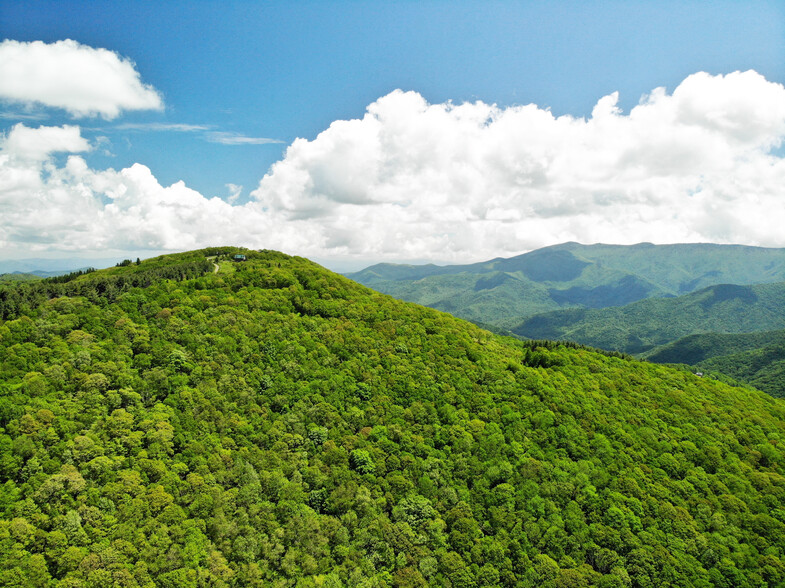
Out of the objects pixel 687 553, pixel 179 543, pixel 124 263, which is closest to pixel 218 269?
pixel 124 263

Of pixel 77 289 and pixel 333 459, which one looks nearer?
pixel 333 459

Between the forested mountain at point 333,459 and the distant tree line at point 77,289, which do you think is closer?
the forested mountain at point 333,459

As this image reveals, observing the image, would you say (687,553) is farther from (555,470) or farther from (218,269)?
(218,269)

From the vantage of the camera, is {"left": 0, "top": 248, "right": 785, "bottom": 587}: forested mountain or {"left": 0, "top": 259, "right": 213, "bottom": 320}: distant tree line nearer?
{"left": 0, "top": 248, "right": 785, "bottom": 587}: forested mountain

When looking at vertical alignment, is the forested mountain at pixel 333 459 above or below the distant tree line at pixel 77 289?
below

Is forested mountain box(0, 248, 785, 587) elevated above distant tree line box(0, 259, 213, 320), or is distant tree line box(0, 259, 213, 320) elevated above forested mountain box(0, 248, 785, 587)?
distant tree line box(0, 259, 213, 320)

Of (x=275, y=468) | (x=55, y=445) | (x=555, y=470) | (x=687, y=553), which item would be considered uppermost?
(x=55, y=445)

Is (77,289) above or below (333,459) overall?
above

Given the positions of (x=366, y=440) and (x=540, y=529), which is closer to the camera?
(x=540, y=529)
